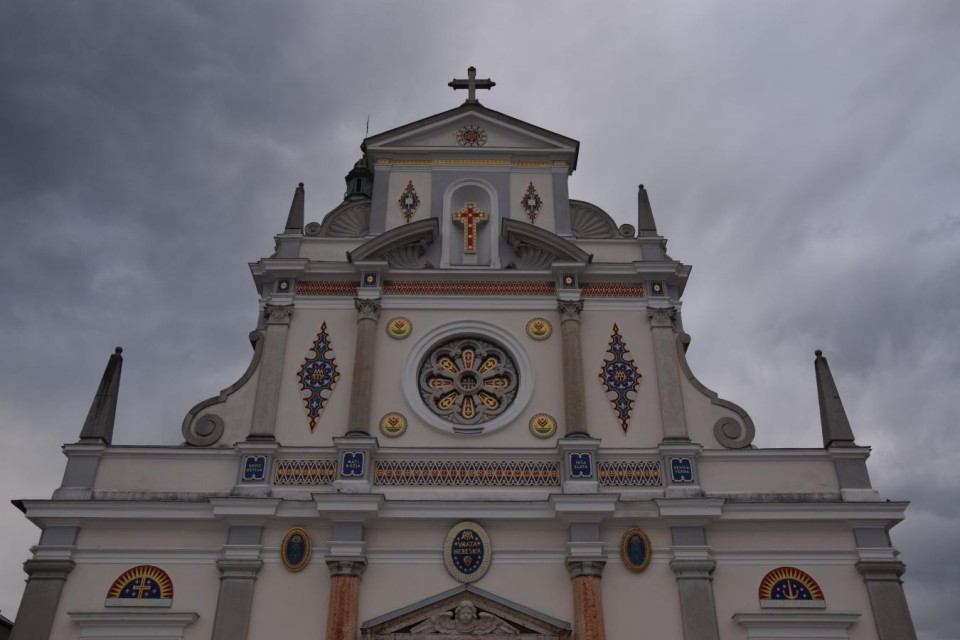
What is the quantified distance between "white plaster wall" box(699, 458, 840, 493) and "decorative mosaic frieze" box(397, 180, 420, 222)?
7.75 meters

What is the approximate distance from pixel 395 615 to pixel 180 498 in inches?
169

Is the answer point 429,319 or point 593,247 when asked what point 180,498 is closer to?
point 429,319

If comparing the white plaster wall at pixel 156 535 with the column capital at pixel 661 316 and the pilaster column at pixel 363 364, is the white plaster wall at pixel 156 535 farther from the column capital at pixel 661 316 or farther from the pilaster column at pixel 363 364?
the column capital at pixel 661 316

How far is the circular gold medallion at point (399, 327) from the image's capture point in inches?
645

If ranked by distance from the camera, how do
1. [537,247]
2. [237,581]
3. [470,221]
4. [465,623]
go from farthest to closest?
[470,221] → [537,247] → [237,581] → [465,623]

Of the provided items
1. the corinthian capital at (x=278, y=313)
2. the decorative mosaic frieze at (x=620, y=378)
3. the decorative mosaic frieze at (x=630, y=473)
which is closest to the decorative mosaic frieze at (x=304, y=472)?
the corinthian capital at (x=278, y=313)

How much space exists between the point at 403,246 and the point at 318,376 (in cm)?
324

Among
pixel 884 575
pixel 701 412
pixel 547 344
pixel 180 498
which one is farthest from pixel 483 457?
pixel 884 575

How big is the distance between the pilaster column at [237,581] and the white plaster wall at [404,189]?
269 inches

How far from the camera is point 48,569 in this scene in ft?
45.9

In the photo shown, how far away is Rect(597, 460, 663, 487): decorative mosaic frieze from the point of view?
14836mm

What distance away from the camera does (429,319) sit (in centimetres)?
1659

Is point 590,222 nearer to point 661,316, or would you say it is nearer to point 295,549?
point 661,316


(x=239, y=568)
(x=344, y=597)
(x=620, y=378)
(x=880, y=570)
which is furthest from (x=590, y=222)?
(x=239, y=568)
